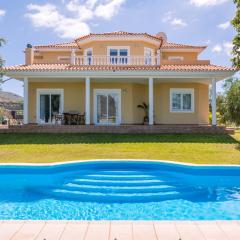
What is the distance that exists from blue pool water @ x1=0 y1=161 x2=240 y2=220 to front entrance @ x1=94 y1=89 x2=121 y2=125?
13.1 metres

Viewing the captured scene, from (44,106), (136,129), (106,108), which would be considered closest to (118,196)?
(136,129)

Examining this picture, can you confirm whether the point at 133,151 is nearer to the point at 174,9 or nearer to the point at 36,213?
the point at 36,213

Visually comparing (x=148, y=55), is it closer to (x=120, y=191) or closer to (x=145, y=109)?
(x=145, y=109)

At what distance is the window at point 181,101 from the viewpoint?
25422 millimetres

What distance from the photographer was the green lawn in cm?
1344

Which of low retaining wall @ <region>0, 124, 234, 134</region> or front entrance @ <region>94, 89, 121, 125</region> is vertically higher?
front entrance @ <region>94, 89, 121, 125</region>

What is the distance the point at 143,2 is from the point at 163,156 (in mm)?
9471

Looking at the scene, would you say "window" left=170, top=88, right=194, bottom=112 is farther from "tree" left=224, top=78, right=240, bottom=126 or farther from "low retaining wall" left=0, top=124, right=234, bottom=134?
"tree" left=224, top=78, right=240, bottom=126

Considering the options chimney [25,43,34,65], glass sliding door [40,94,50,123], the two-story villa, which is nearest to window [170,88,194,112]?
the two-story villa

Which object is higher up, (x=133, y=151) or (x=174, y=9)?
(x=174, y=9)

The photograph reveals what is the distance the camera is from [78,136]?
19.2 meters
